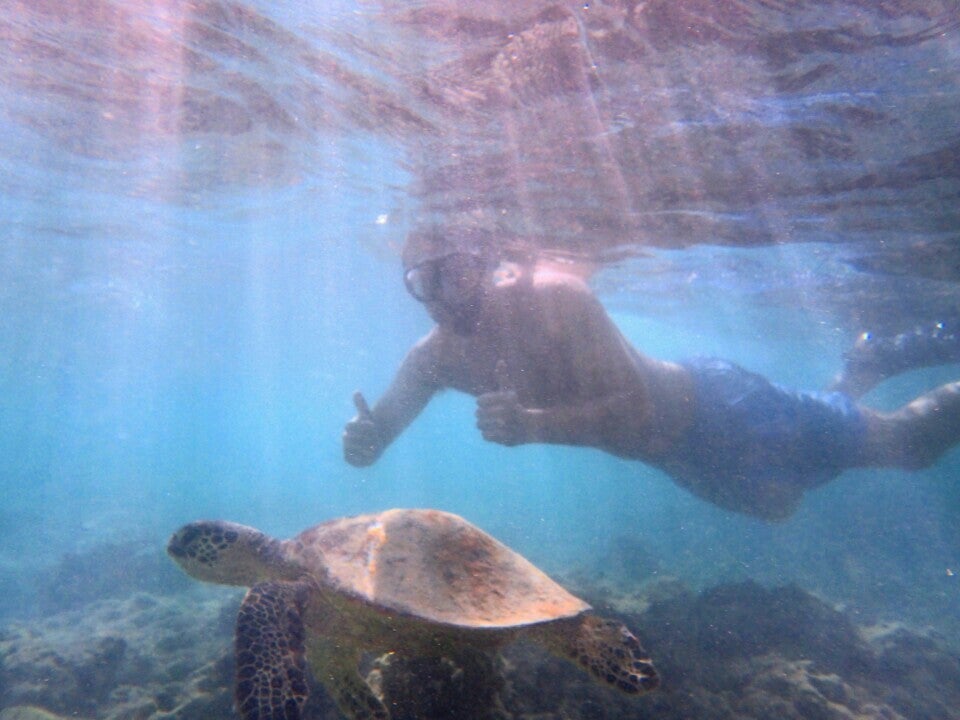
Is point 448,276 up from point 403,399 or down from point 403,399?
up

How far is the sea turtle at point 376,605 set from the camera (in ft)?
8.80

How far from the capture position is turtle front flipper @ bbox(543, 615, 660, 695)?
288cm

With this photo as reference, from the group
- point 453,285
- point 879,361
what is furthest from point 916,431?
point 453,285

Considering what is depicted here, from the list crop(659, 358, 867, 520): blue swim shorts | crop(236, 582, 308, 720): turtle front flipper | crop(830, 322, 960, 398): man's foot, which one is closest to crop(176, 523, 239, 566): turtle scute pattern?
crop(236, 582, 308, 720): turtle front flipper

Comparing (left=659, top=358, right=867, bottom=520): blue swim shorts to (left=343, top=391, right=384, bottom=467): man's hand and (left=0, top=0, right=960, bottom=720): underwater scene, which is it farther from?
(left=343, top=391, right=384, bottom=467): man's hand

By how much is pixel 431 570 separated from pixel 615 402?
10.9 feet

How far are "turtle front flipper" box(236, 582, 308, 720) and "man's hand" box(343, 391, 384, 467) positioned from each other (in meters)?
3.16

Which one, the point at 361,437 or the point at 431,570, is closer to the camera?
the point at 431,570

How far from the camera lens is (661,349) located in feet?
141

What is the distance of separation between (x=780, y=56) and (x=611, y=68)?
74.5 inches

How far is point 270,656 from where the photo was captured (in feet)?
8.62

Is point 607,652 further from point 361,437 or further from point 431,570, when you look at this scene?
point 361,437

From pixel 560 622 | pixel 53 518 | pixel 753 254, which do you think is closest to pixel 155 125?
pixel 560 622

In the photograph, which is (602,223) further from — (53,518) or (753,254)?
(53,518)
